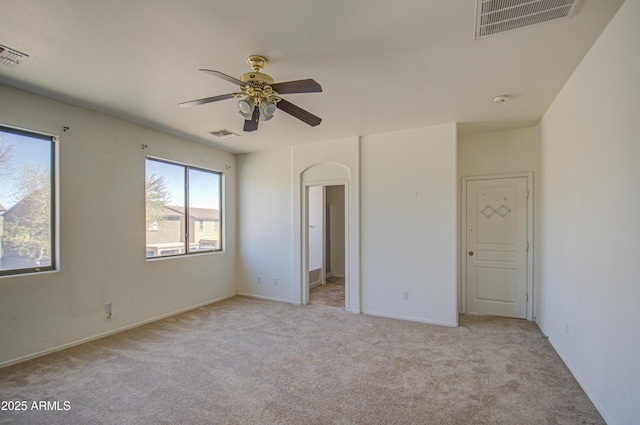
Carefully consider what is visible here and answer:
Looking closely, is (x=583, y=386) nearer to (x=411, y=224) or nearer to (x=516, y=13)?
(x=411, y=224)

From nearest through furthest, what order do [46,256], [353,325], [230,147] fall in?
[46,256]
[353,325]
[230,147]

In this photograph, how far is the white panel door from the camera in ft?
14.6

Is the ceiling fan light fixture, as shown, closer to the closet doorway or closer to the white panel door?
the closet doorway

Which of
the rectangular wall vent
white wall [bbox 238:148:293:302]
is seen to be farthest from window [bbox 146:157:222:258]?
the rectangular wall vent

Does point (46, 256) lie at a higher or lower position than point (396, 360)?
higher

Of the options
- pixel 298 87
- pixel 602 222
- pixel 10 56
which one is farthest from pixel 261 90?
pixel 602 222

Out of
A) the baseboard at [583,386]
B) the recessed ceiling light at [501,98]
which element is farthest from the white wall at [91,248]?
the baseboard at [583,386]

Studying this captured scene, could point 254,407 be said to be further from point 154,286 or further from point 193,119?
point 193,119

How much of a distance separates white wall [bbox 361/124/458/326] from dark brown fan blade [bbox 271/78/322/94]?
2.49 meters

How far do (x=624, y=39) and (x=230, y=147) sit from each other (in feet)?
16.4

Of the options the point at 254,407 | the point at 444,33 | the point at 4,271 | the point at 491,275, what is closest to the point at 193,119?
the point at 4,271

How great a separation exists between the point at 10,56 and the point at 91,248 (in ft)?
6.86

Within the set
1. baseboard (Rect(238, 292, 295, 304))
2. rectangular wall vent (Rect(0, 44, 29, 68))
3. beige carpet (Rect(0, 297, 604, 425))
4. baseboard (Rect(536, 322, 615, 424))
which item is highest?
rectangular wall vent (Rect(0, 44, 29, 68))

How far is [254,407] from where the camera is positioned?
7.70ft
